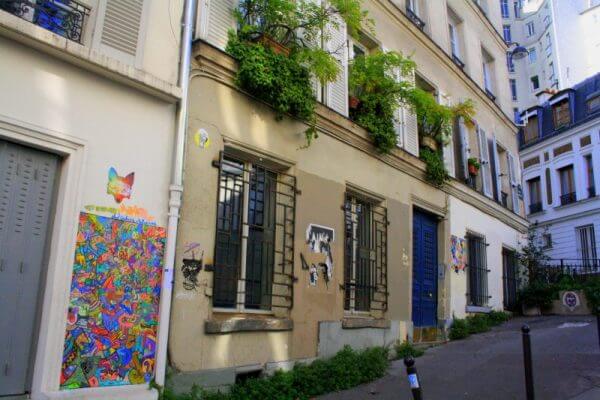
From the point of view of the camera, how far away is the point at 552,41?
121 ft

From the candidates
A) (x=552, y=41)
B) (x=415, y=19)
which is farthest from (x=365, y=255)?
(x=552, y=41)

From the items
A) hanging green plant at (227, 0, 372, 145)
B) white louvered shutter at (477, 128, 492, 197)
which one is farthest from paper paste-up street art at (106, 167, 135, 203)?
white louvered shutter at (477, 128, 492, 197)

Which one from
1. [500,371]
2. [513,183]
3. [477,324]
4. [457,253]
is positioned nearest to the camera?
[500,371]

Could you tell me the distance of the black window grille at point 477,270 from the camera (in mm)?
12930

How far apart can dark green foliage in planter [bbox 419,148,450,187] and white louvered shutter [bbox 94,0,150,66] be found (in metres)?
6.83

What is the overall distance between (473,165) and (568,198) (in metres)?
14.8

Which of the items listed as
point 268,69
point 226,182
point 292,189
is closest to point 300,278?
point 292,189

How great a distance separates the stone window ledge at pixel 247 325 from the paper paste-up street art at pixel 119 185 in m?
1.68

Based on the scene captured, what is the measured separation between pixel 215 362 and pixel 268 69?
368cm

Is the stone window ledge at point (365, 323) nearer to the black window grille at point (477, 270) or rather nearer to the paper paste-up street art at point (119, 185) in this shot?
the paper paste-up street art at point (119, 185)

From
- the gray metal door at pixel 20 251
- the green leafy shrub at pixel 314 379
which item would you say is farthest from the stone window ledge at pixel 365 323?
the gray metal door at pixel 20 251

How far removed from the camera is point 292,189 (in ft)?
24.9

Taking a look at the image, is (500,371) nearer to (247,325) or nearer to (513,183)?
(247,325)

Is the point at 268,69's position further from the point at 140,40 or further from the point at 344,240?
the point at 344,240
